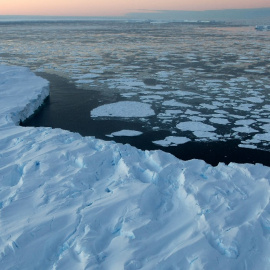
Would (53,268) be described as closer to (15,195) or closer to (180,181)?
(15,195)

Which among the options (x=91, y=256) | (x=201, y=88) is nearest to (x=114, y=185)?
(x=91, y=256)

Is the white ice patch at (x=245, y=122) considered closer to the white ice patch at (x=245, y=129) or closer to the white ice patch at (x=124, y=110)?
the white ice patch at (x=245, y=129)

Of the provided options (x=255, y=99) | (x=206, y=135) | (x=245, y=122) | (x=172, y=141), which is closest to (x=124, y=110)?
(x=172, y=141)

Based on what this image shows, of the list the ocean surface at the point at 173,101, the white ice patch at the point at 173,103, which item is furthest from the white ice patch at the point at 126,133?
the white ice patch at the point at 173,103

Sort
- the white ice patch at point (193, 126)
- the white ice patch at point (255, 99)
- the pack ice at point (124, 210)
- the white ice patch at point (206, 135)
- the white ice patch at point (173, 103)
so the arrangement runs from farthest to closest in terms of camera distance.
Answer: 1. the white ice patch at point (255, 99)
2. the white ice patch at point (173, 103)
3. the white ice patch at point (193, 126)
4. the white ice patch at point (206, 135)
5. the pack ice at point (124, 210)

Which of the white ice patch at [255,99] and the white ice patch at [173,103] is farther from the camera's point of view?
the white ice patch at [255,99]

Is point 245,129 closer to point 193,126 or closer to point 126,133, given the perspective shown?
point 193,126
